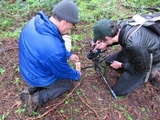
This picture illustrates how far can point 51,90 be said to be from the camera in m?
3.50

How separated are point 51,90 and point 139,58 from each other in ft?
4.63

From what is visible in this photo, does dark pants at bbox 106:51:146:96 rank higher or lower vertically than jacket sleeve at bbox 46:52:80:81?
lower

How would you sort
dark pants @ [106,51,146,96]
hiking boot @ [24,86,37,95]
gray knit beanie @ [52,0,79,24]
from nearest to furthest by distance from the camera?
gray knit beanie @ [52,0,79,24], hiking boot @ [24,86,37,95], dark pants @ [106,51,146,96]

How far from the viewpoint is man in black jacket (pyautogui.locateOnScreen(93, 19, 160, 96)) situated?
11.2 ft

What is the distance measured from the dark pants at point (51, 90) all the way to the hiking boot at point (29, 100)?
60 mm

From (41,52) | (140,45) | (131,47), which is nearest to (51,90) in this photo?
(41,52)

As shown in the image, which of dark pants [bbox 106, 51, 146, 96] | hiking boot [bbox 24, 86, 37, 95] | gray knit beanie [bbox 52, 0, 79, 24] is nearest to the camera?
gray knit beanie [bbox 52, 0, 79, 24]

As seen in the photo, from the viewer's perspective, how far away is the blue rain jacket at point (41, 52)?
2947mm

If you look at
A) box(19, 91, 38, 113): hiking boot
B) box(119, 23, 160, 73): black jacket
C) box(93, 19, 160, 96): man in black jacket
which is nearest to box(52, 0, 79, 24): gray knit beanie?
box(93, 19, 160, 96): man in black jacket

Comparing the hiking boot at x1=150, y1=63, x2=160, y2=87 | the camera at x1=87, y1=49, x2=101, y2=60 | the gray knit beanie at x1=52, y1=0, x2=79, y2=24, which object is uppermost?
the gray knit beanie at x1=52, y1=0, x2=79, y2=24

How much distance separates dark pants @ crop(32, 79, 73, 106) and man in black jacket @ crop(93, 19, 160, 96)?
2.68 ft

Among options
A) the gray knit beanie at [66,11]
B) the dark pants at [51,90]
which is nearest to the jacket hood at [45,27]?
the gray knit beanie at [66,11]

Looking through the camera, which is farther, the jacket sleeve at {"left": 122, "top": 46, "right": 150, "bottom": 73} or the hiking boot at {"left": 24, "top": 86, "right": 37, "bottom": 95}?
the hiking boot at {"left": 24, "top": 86, "right": 37, "bottom": 95}

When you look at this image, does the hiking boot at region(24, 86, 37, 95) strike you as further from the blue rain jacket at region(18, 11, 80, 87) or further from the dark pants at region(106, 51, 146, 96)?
the dark pants at region(106, 51, 146, 96)
